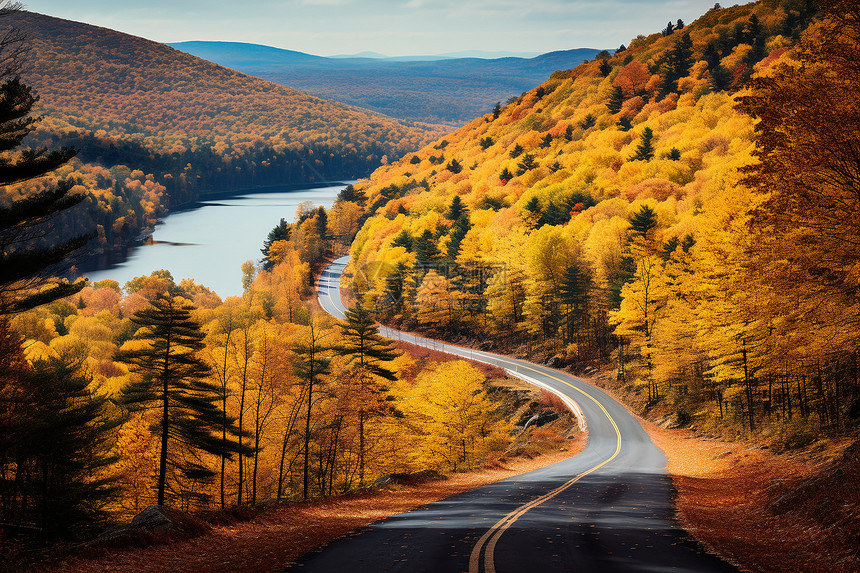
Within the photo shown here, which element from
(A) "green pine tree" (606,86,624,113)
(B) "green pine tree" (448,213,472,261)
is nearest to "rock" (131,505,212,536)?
(B) "green pine tree" (448,213,472,261)

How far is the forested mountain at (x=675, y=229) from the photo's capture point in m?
14.5

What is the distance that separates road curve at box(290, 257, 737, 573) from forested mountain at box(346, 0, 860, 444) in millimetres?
7268

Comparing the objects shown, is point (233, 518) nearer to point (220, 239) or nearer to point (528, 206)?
point (528, 206)

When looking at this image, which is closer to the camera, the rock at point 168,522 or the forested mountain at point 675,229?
the rock at point 168,522

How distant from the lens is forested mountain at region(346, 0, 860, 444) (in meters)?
14.5

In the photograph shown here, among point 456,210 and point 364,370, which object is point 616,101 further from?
point 364,370

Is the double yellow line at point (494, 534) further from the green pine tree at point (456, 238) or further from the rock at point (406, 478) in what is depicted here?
the green pine tree at point (456, 238)

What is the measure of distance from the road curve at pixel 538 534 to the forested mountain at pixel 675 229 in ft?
23.8

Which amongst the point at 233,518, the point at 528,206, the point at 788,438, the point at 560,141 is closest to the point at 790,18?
the point at 560,141

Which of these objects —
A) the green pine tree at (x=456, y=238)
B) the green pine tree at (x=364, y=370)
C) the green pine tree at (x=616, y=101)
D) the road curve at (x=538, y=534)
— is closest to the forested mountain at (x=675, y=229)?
the green pine tree at (x=456, y=238)

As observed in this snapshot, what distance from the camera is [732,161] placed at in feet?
237

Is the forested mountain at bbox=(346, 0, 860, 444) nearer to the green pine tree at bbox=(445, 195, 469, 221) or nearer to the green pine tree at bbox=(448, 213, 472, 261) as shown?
the green pine tree at bbox=(448, 213, 472, 261)

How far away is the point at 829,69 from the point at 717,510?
39.7 ft

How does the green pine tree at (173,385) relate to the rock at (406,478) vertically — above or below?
above
